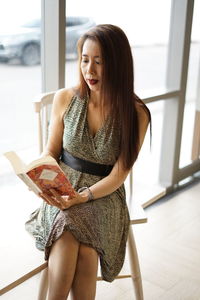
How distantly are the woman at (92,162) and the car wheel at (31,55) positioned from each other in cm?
42

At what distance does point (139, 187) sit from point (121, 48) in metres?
1.71

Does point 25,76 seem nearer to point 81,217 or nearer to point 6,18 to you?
point 6,18

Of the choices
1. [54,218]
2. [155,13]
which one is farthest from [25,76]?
[155,13]

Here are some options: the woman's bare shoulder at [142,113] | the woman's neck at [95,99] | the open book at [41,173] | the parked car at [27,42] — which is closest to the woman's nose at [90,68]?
the woman's neck at [95,99]

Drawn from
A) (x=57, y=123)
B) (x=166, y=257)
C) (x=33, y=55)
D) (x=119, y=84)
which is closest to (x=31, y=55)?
(x=33, y=55)

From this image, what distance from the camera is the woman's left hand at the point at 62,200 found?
1448 millimetres

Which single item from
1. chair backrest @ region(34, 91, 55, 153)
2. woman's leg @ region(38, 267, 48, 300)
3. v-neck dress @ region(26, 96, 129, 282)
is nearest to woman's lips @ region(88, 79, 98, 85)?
v-neck dress @ region(26, 96, 129, 282)

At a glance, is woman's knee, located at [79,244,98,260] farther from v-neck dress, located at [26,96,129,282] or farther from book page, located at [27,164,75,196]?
book page, located at [27,164,75,196]

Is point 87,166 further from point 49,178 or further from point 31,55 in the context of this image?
point 31,55

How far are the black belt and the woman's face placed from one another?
280 millimetres

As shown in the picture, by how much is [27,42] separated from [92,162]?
2.43 feet

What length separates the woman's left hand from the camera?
4.75 feet

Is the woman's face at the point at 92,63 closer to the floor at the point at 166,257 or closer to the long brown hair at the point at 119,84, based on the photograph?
the long brown hair at the point at 119,84

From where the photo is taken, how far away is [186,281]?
2.16 metres
